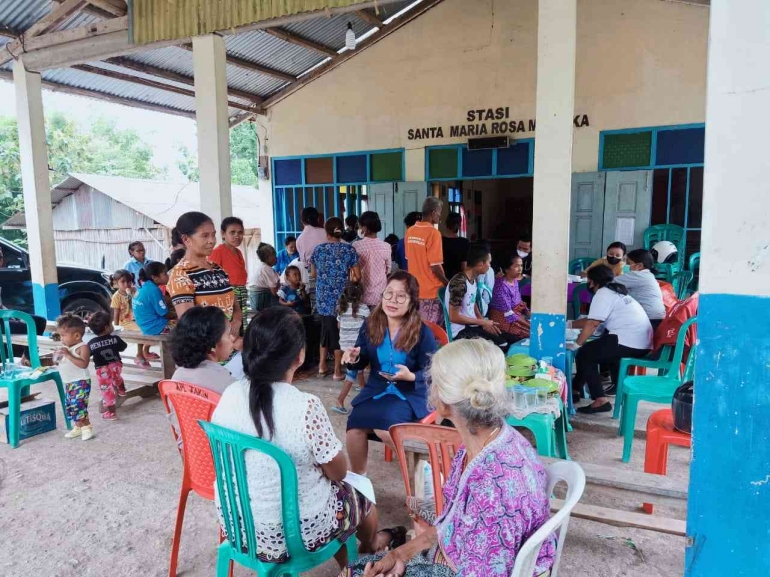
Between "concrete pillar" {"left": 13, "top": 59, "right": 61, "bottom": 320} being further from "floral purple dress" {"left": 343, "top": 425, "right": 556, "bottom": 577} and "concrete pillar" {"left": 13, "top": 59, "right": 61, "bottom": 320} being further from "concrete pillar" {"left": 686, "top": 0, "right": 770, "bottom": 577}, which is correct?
"concrete pillar" {"left": 686, "top": 0, "right": 770, "bottom": 577}

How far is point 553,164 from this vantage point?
382 cm

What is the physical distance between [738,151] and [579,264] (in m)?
6.26

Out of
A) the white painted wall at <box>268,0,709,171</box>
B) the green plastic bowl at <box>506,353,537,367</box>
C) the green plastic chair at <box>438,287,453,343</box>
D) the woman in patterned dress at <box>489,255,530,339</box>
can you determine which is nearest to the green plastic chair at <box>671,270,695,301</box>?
the white painted wall at <box>268,0,709,171</box>

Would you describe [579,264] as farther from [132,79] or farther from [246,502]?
[132,79]

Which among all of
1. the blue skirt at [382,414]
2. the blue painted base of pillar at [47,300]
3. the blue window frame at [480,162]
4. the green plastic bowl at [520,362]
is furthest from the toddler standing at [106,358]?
the blue window frame at [480,162]

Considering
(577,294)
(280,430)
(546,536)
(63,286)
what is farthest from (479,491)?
(63,286)

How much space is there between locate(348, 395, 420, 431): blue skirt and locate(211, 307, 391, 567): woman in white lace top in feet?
2.49

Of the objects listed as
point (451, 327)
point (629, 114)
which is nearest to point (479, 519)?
point (451, 327)

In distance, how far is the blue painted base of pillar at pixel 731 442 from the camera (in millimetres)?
1668

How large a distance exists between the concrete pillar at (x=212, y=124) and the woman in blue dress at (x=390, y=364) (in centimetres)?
352

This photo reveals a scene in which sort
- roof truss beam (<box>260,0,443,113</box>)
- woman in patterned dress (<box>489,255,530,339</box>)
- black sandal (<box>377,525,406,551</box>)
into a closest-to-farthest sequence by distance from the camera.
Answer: black sandal (<box>377,525,406,551</box>) → woman in patterned dress (<box>489,255,530,339</box>) → roof truss beam (<box>260,0,443,113</box>)

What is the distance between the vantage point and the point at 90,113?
97.8 feet

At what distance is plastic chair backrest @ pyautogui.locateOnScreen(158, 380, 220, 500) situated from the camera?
6.82ft

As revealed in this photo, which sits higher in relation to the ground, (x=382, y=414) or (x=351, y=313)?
(x=351, y=313)
